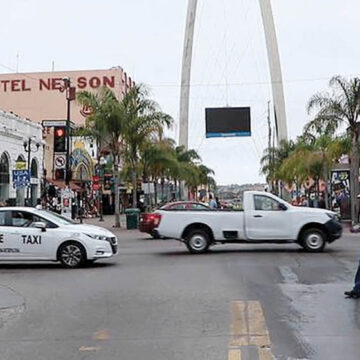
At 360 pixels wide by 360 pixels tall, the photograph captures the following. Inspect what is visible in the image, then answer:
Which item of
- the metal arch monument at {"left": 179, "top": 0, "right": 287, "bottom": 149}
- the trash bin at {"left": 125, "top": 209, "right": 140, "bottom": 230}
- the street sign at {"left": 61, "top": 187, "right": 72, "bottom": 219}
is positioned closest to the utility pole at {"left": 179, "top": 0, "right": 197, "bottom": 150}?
the metal arch monument at {"left": 179, "top": 0, "right": 287, "bottom": 149}

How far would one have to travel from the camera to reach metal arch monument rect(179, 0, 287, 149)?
6247 centimetres

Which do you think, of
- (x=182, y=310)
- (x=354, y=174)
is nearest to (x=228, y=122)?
(x=354, y=174)

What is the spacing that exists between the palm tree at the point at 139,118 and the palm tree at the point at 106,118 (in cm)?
50

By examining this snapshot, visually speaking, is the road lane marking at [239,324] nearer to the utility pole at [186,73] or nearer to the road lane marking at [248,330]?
the road lane marking at [248,330]

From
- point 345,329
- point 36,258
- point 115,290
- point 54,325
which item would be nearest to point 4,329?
point 54,325

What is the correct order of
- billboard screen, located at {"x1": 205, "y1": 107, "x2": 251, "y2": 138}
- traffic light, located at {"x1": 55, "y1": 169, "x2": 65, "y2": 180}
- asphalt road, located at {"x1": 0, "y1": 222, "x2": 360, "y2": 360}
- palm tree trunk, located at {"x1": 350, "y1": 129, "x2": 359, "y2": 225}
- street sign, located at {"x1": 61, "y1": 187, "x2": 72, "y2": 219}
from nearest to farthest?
asphalt road, located at {"x1": 0, "y1": 222, "x2": 360, "y2": 360}
palm tree trunk, located at {"x1": 350, "y1": 129, "x2": 359, "y2": 225}
street sign, located at {"x1": 61, "y1": 187, "x2": 72, "y2": 219}
traffic light, located at {"x1": 55, "y1": 169, "x2": 65, "y2": 180}
billboard screen, located at {"x1": 205, "y1": 107, "x2": 251, "y2": 138}

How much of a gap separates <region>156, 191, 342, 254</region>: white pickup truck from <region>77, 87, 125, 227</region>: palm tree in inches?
692

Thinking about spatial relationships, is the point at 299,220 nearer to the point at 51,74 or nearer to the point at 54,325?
the point at 54,325

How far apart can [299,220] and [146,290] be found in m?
8.20

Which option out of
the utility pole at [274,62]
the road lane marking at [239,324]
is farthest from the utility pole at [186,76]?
the road lane marking at [239,324]

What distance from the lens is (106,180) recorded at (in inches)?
2734

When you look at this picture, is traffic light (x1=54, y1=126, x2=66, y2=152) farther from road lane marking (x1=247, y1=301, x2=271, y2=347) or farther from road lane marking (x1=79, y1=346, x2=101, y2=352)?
road lane marking (x1=79, y1=346, x2=101, y2=352)

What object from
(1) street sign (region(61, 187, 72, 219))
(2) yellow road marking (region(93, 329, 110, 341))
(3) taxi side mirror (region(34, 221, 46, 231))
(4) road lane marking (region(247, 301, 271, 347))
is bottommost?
(2) yellow road marking (region(93, 329, 110, 341))

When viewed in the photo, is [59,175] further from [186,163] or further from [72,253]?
[72,253]
